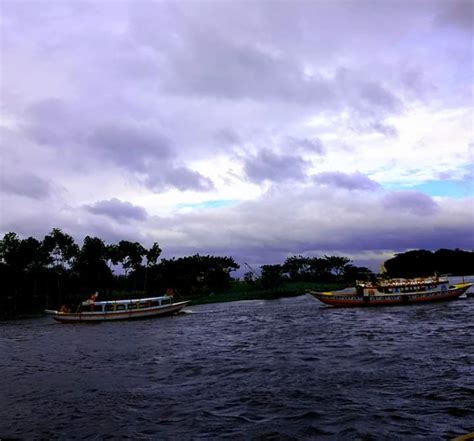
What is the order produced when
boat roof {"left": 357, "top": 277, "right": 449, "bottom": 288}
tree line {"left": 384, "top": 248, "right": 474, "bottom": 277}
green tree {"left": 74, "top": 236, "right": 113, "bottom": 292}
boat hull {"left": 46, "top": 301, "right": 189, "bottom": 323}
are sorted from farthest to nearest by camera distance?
1. tree line {"left": 384, "top": 248, "right": 474, "bottom": 277}
2. green tree {"left": 74, "top": 236, "right": 113, "bottom": 292}
3. boat roof {"left": 357, "top": 277, "right": 449, "bottom": 288}
4. boat hull {"left": 46, "top": 301, "right": 189, "bottom": 323}

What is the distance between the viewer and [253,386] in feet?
71.5

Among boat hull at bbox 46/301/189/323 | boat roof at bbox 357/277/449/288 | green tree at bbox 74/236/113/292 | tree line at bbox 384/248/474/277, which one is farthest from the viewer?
tree line at bbox 384/248/474/277

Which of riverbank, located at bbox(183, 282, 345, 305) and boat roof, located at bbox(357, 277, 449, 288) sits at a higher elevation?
boat roof, located at bbox(357, 277, 449, 288)

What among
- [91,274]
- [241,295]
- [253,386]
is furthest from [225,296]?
[253,386]

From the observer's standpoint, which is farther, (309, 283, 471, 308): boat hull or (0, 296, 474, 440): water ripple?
(309, 283, 471, 308): boat hull

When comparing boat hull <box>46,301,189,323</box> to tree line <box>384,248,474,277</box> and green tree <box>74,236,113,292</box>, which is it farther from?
tree line <box>384,248,474,277</box>

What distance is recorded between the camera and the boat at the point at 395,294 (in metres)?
68.2

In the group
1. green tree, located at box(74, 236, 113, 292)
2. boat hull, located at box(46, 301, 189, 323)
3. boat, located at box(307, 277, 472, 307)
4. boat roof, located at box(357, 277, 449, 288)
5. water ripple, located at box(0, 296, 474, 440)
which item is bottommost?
water ripple, located at box(0, 296, 474, 440)

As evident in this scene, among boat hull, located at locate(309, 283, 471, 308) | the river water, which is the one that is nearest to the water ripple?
the river water

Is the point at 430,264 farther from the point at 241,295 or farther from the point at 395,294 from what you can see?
the point at 395,294

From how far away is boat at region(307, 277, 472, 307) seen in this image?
6825 centimetres

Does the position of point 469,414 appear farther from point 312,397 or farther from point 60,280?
point 60,280

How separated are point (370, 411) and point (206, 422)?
614 cm

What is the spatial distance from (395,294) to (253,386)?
51.7 meters
